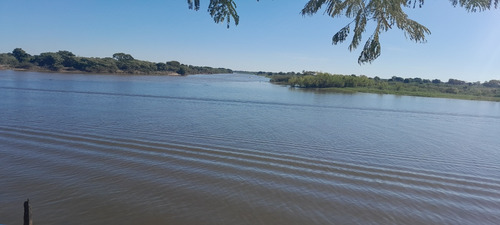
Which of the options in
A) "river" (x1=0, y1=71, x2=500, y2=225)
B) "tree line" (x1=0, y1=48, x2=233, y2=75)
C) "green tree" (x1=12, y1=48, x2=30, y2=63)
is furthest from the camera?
"green tree" (x1=12, y1=48, x2=30, y2=63)

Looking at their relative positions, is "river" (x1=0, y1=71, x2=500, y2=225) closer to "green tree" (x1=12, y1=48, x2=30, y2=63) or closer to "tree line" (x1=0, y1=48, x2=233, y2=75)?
"tree line" (x1=0, y1=48, x2=233, y2=75)

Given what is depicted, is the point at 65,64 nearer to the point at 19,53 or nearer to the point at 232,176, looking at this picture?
the point at 19,53

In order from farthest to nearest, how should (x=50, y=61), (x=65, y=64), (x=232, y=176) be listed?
(x=65, y=64) < (x=50, y=61) < (x=232, y=176)

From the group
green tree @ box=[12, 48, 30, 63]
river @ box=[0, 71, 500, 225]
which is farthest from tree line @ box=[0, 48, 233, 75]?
river @ box=[0, 71, 500, 225]

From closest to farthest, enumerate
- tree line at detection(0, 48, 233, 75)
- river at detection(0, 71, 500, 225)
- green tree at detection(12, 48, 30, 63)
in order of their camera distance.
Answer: river at detection(0, 71, 500, 225), tree line at detection(0, 48, 233, 75), green tree at detection(12, 48, 30, 63)

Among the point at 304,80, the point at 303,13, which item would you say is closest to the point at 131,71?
the point at 304,80

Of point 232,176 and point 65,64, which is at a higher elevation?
point 65,64

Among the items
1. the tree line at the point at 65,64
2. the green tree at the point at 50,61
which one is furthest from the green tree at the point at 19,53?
the green tree at the point at 50,61

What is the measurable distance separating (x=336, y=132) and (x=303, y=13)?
30.6ft

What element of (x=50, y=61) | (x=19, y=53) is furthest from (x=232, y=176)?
(x=19, y=53)

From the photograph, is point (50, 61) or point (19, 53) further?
point (19, 53)

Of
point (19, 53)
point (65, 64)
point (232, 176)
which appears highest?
point (19, 53)

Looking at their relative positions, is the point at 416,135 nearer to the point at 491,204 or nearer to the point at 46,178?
the point at 491,204

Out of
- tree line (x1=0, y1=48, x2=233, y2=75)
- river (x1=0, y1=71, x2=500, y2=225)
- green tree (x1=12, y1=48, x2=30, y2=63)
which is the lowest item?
river (x1=0, y1=71, x2=500, y2=225)
